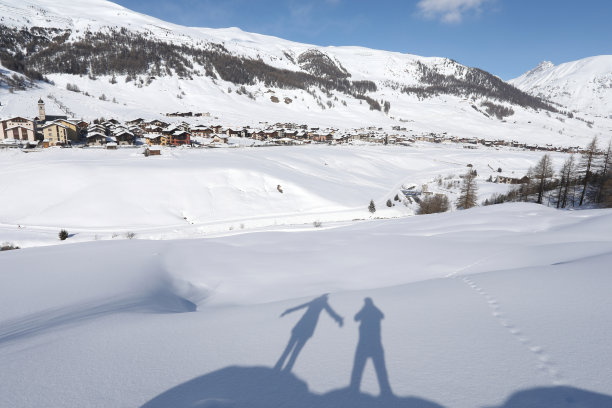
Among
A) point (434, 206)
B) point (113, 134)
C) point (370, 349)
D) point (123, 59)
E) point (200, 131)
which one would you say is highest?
point (123, 59)

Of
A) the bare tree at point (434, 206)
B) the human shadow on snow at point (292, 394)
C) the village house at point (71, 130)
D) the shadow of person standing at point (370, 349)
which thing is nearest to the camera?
the human shadow on snow at point (292, 394)

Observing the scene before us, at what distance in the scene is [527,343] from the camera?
2.83m

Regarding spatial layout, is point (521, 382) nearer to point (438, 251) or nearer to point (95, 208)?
point (438, 251)

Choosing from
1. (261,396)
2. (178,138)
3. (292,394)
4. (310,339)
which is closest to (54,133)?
(178,138)

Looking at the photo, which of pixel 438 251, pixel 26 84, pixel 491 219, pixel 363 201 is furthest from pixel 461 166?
pixel 26 84

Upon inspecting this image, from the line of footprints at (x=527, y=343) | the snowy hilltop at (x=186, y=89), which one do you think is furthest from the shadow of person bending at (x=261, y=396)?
the snowy hilltop at (x=186, y=89)

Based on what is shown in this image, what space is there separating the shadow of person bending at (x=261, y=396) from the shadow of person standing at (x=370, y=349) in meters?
0.15

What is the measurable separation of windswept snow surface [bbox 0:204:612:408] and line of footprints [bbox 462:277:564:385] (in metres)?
0.01

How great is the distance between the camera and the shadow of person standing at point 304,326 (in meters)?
3.12

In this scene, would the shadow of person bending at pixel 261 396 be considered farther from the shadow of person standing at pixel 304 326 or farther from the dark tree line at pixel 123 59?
the dark tree line at pixel 123 59

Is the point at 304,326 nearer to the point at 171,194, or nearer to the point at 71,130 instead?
the point at 171,194

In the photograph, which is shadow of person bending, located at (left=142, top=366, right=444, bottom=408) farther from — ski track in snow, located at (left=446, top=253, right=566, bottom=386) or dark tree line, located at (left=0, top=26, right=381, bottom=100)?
dark tree line, located at (left=0, top=26, right=381, bottom=100)

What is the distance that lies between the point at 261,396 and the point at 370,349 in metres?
1.26

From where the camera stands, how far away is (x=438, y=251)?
25.3 feet
